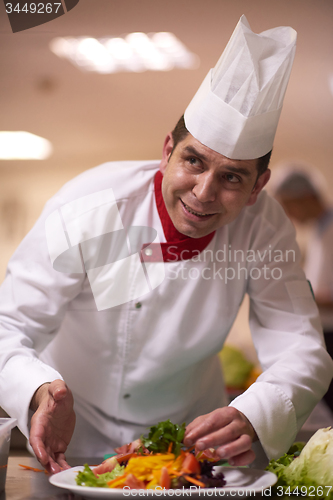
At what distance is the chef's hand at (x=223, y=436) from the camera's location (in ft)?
2.10

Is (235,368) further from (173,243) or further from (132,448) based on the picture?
(132,448)

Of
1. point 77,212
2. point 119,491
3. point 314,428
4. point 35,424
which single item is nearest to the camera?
point 119,491

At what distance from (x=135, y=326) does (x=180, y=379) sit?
0.49 ft

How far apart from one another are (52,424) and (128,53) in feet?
2.32

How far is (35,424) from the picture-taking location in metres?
0.70

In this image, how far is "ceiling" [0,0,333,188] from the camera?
89 cm

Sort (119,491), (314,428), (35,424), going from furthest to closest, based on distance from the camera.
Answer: (314,428), (35,424), (119,491)

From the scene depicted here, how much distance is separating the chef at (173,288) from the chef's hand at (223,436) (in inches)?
0.4

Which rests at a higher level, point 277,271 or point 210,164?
point 210,164

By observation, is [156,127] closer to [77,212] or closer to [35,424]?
[77,212]

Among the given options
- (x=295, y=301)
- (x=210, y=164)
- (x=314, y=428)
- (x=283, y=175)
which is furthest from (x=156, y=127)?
(x=314, y=428)

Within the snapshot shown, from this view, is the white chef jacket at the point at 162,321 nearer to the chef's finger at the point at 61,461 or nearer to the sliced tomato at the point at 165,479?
the chef's finger at the point at 61,461

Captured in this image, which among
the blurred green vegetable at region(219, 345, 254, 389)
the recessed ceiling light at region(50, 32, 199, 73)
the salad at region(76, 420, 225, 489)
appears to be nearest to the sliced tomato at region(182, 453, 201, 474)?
the salad at region(76, 420, 225, 489)

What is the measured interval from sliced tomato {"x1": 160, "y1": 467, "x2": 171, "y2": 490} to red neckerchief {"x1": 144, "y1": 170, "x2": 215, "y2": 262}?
1.28 ft
